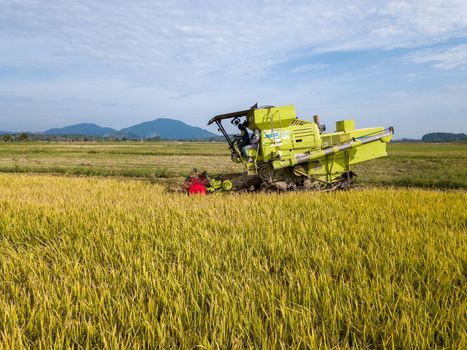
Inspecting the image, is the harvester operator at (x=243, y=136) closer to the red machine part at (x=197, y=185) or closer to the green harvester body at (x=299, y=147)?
the green harvester body at (x=299, y=147)

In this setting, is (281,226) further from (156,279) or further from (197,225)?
(156,279)

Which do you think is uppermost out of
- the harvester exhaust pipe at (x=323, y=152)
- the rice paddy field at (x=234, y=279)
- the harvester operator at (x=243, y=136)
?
the harvester operator at (x=243, y=136)

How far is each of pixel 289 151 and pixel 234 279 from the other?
615cm

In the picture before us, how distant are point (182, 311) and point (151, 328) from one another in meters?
0.32

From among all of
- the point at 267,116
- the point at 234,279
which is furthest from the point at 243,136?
the point at 234,279

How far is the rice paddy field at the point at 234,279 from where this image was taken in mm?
2088

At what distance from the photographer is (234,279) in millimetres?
3023

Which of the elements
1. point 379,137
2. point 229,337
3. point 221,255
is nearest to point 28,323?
point 229,337

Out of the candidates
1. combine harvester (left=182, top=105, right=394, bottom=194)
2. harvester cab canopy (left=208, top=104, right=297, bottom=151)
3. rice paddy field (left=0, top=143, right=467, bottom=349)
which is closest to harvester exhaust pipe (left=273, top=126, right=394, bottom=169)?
combine harvester (left=182, top=105, right=394, bottom=194)

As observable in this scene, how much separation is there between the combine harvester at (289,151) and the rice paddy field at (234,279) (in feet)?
9.56

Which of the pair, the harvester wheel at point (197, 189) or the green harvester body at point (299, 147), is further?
the green harvester body at point (299, 147)

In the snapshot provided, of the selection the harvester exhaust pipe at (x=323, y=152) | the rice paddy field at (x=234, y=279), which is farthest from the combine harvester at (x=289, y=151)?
the rice paddy field at (x=234, y=279)

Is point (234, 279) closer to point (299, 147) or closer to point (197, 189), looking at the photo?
point (197, 189)

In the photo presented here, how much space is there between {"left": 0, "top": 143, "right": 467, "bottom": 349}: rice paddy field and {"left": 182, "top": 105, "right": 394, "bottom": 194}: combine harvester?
9.56 feet
